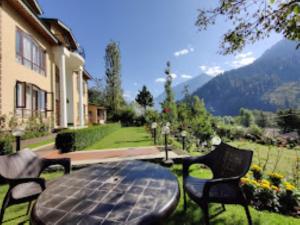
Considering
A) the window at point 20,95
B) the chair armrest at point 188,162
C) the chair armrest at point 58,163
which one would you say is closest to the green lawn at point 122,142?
the window at point 20,95

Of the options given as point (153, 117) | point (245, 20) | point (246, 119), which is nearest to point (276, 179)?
point (245, 20)

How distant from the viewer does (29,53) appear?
9938 mm

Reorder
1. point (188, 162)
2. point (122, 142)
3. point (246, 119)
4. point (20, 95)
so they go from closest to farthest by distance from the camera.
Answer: point (188, 162)
point (20, 95)
point (122, 142)
point (246, 119)

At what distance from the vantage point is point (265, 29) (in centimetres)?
354

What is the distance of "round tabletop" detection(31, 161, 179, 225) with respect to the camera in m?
1.42

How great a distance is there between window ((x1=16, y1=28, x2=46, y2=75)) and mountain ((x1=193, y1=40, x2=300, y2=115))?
332 ft

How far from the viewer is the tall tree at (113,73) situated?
34.0 metres

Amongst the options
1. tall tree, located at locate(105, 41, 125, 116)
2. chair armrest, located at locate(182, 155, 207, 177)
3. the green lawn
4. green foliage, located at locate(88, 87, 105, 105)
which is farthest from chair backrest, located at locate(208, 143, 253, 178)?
green foliage, located at locate(88, 87, 105, 105)

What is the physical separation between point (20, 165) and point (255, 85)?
5531 inches

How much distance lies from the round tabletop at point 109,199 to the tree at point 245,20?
10.4 feet

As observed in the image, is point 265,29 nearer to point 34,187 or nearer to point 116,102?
point 34,187

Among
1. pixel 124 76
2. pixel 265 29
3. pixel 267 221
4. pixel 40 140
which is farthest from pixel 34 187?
pixel 124 76

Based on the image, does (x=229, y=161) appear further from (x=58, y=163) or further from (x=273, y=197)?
(x=58, y=163)

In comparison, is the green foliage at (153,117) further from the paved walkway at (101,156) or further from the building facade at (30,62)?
the paved walkway at (101,156)
